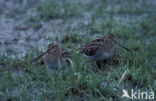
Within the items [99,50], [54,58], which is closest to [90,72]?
[54,58]

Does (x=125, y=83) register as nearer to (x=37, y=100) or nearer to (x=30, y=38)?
(x=37, y=100)

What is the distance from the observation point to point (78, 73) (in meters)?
→ 4.63

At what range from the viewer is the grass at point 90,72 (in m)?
4.57

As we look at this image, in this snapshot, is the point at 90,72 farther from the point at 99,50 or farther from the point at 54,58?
the point at 99,50

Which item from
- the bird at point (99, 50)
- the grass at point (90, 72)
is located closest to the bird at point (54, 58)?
the grass at point (90, 72)

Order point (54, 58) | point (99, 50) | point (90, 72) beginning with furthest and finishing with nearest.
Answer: point (99, 50) → point (54, 58) → point (90, 72)

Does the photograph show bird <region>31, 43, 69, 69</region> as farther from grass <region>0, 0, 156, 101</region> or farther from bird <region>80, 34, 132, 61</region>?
bird <region>80, 34, 132, 61</region>

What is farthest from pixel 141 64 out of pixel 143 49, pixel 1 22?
pixel 1 22

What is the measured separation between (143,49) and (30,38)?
2.40m

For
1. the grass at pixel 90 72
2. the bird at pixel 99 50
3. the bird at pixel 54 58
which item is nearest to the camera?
the grass at pixel 90 72

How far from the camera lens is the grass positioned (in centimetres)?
457

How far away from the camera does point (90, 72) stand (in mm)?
4922

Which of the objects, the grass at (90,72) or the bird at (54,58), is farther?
the bird at (54,58)

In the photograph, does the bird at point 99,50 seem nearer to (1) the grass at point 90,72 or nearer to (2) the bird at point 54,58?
(1) the grass at point 90,72
